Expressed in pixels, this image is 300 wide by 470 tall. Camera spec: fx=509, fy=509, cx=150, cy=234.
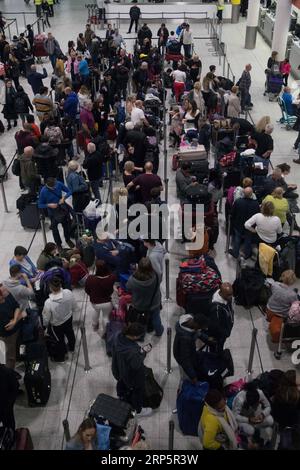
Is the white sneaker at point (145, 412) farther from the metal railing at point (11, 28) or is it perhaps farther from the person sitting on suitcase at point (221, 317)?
the metal railing at point (11, 28)

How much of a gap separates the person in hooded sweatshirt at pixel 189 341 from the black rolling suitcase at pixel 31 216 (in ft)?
17.2

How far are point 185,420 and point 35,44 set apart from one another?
756 inches

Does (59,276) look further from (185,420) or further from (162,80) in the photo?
(162,80)

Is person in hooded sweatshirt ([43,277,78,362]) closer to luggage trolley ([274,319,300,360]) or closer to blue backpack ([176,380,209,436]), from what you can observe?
blue backpack ([176,380,209,436])

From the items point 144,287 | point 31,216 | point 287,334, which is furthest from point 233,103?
point 144,287

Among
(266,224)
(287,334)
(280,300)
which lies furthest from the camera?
(266,224)

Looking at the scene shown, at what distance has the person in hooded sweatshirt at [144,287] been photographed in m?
6.74

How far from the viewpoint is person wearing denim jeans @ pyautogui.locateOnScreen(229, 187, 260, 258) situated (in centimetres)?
865

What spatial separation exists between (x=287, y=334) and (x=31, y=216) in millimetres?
5618

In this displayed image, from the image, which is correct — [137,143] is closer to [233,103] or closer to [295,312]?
[233,103]

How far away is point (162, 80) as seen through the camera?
17484 mm

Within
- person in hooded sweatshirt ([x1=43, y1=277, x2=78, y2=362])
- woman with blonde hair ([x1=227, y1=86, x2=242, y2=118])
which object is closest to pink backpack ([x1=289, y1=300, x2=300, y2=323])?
person in hooded sweatshirt ([x1=43, y1=277, x2=78, y2=362])

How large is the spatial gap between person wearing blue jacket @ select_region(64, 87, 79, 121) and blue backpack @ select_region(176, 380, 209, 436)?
29.4 ft

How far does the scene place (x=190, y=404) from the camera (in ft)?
19.7
